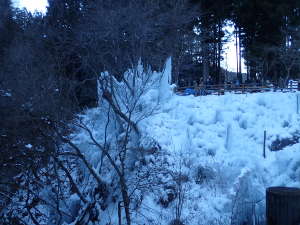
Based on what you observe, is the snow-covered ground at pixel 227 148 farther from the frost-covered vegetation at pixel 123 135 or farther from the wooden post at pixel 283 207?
the wooden post at pixel 283 207

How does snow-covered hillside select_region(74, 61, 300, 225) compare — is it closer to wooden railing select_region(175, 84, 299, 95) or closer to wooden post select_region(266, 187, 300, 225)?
wooden post select_region(266, 187, 300, 225)

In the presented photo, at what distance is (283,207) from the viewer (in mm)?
8820

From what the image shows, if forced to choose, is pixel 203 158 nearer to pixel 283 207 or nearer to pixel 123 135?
pixel 123 135

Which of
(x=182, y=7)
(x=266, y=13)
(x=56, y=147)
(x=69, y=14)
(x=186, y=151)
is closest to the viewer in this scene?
(x=56, y=147)

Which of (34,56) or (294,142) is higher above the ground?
(34,56)

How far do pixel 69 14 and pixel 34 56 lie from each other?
602 cm

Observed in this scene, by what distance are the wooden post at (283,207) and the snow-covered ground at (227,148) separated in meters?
1.03

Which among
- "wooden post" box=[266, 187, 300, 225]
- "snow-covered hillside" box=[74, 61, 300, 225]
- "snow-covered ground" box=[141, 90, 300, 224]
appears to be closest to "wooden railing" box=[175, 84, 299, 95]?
"snow-covered ground" box=[141, 90, 300, 224]

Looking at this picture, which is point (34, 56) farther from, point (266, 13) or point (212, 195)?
point (266, 13)

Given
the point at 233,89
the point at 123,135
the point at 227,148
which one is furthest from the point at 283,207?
the point at 233,89

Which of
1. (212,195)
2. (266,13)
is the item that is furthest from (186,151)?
(266,13)

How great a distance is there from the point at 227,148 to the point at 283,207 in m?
4.19

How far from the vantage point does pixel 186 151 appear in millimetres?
12375

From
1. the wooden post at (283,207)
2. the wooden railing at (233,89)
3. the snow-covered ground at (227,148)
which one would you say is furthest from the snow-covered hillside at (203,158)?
the wooden railing at (233,89)
